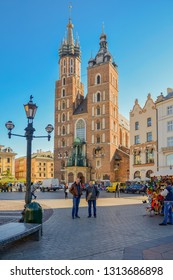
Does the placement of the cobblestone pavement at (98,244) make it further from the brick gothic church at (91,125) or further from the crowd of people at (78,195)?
the brick gothic church at (91,125)

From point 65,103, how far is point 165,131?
33.4 metres

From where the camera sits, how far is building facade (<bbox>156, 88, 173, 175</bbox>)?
4244cm

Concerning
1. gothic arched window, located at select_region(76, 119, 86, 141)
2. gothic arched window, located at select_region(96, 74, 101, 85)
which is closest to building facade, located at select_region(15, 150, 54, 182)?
gothic arched window, located at select_region(76, 119, 86, 141)

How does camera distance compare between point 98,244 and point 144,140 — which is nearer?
point 98,244

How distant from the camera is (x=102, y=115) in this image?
2518 inches

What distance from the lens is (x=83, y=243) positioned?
698 cm

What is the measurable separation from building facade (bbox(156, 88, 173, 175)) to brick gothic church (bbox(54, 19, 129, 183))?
17.8 meters

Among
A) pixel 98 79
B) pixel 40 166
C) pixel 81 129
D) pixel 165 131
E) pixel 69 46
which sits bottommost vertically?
pixel 40 166

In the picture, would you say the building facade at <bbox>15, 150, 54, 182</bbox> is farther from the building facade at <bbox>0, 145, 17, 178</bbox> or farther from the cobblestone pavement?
the cobblestone pavement

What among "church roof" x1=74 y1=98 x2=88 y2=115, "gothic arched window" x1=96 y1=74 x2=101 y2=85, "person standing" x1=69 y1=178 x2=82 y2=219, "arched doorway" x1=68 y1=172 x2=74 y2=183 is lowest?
"arched doorway" x1=68 y1=172 x2=74 y2=183

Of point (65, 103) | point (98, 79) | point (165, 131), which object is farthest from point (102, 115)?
point (165, 131)

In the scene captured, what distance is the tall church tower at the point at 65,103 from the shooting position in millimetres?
68312

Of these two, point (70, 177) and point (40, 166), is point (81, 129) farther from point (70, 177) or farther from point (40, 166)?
point (40, 166)

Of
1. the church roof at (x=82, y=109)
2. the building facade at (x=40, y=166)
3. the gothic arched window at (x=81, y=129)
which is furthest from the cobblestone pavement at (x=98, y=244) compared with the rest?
the building facade at (x=40, y=166)
